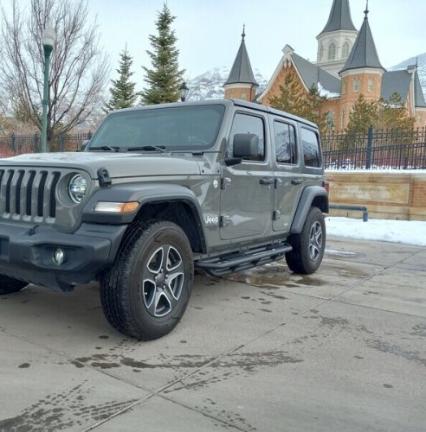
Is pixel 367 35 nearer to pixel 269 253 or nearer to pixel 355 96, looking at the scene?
pixel 355 96

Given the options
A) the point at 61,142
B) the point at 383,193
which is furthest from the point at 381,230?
the point at 61,142

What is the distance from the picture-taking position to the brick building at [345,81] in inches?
2072

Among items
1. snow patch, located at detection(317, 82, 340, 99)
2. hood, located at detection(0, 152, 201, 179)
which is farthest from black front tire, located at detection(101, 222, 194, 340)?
snow patch, located at detection(317, 82, 340, 99)

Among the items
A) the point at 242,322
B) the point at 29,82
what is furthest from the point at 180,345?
the point at 29,82

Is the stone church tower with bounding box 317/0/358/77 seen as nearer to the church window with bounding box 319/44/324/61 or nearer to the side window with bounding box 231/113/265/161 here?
the church window with bounding box 319/44/324/61

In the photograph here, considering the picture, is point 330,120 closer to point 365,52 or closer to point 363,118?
point 365,52

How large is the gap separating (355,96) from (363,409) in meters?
54.6

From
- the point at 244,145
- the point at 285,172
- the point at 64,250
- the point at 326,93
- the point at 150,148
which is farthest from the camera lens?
the point at 326,93

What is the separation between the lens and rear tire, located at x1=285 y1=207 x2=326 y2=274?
580 centimetres

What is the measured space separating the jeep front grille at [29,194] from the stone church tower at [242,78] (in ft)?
179

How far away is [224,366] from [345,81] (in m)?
56.2

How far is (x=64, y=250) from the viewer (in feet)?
10.1

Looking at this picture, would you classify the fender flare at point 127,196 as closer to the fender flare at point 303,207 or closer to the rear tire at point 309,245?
the fender flare at point 303,207

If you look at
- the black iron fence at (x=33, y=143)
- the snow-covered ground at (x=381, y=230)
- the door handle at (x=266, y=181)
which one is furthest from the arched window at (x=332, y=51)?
the door handle at (x=266, y=181)
